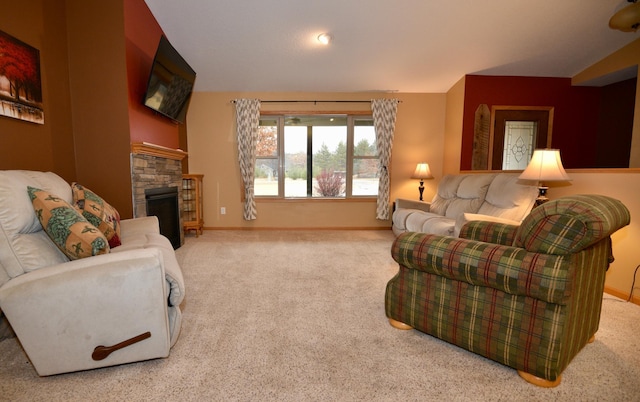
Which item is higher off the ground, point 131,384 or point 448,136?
point 448,136

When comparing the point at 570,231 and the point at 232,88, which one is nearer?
the point at 570,231

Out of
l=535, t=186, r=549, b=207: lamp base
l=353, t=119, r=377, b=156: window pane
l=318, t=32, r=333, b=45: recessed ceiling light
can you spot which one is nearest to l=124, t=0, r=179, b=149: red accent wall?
l=318, t=32, r=333, b=45: recessed ceiling light

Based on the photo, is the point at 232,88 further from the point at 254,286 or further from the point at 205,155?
the point at 254,286

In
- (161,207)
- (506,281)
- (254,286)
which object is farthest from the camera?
(161,207)

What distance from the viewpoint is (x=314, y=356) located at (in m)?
1.48

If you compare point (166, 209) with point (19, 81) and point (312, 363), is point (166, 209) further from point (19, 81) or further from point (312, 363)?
point (312, 363)

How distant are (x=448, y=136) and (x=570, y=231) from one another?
3.72 metres

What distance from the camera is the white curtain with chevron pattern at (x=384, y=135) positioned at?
451 centimetres

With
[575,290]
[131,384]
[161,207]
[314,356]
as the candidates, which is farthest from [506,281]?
[161,207]

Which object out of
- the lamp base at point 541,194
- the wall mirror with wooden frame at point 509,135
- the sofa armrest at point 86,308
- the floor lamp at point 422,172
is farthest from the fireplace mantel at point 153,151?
the wall mirror with wooden frame at point 509,135

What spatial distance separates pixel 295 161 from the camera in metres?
4.75

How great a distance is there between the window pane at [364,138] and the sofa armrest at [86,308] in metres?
3.87

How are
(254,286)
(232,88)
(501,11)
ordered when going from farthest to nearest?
(232,88)
(501,11)
(254,286)

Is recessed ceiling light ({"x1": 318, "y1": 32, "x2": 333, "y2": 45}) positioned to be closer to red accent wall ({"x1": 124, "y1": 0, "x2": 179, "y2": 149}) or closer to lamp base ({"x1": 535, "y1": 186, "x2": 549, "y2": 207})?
red accent wall ({"x1": 124, "y1": 0, "x2": 179, "y2": 149})
